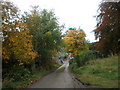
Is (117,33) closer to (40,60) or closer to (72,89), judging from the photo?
(72,89)

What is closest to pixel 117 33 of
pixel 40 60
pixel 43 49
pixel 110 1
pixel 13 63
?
pixel 110 1

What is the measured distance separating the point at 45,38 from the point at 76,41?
606cm

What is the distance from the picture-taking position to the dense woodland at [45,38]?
771 cm

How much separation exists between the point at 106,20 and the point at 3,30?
6.62m

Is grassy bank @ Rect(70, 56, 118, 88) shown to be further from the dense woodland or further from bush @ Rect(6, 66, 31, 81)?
bush @ Rect(6, 66, 31, 81)

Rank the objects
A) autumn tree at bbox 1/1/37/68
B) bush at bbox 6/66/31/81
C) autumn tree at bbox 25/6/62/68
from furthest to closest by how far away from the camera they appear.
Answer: autumn tree at bbox 25/6/62/68 → bush at bbox 6/66/31/81 → autumn tree at bbox 1/1/37/68

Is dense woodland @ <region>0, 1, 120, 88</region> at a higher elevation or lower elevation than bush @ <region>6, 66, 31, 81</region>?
higher

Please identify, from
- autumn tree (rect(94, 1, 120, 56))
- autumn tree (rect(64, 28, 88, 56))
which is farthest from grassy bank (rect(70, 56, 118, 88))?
autumn tree (rect(64, 28, 88, 56))

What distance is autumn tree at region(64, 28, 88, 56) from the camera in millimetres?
23941

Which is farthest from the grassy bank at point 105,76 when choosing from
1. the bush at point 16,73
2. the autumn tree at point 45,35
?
the autumn tree at point 45,35

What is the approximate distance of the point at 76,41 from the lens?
24.0m

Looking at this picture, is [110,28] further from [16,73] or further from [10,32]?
[16,73]

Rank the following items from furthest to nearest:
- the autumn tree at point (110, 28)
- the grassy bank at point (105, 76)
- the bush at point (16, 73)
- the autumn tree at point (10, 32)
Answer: the bush at point (16, 73)
the autumn tree at point (10, 32)
the grassy bank at point (105, 76)
the autumn tree at point (110, 28)

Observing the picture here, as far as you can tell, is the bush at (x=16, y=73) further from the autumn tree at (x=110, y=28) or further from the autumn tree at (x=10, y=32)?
the autumn tree at (x=110, y=28)
